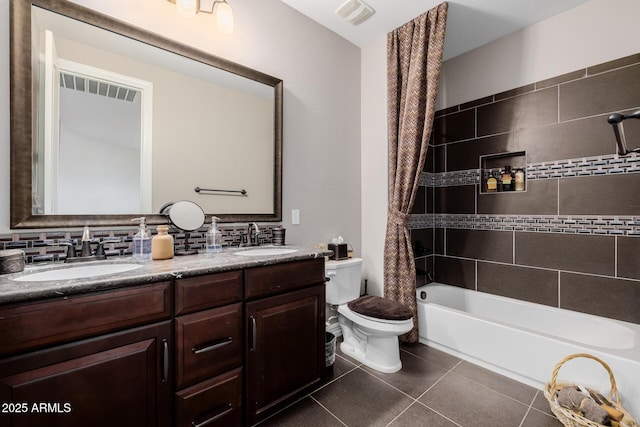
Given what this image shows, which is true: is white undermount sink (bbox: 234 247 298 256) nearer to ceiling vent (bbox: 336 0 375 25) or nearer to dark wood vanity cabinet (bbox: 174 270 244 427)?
dark wood vanity cabinet (bbox: 174 270 244 427)

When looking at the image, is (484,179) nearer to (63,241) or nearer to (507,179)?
(507,179)

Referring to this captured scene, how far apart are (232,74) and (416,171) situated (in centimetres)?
152

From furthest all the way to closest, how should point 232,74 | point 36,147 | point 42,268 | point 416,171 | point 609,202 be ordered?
point 416,171 → point 609,202 → point 232,74 → point 36,147 → point 42,268

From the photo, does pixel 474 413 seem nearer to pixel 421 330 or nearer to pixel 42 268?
pixel 421 330

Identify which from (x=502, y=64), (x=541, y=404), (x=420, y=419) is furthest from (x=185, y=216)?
(x=502, y=64)

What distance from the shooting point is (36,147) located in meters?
1.21

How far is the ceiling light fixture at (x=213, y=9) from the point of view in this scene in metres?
1.50

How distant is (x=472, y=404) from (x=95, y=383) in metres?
1.78

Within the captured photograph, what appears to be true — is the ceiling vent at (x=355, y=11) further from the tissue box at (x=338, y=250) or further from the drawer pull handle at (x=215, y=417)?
the drawer pull handle at (x=215, y=417)

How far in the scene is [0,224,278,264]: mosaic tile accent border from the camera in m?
1.16

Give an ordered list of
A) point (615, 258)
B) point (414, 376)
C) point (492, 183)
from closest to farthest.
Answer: point (414, 376) → point (615, 258) → point (492, 183)

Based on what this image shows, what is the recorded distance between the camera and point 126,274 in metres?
0.98

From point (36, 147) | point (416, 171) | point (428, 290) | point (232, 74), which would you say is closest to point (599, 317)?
point (428, 290)

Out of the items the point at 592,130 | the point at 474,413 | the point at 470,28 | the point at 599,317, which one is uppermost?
the point at 470,28
